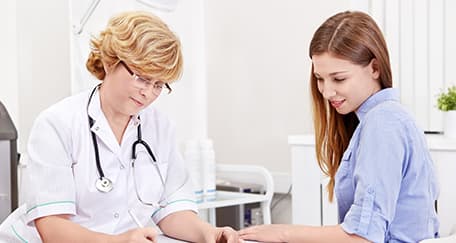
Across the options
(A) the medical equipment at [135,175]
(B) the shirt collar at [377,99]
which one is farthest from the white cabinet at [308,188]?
(B) the shirt collar at [377,99]

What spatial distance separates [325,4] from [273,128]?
0.57 m

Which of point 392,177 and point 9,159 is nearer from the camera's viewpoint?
point 392,177

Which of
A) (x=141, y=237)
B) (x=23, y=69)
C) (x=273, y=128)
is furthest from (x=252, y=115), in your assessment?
(x=141, y=237)

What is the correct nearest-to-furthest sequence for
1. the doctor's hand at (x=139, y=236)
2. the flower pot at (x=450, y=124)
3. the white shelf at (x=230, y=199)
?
the doctor's hand at (x=139, y=236), the flower pot at (x=450, y=124), the white shelf at (x=230, y=199)

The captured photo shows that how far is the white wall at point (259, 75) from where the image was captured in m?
2.64

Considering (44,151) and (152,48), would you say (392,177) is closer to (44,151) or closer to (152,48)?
(152,48)

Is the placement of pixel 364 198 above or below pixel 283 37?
below

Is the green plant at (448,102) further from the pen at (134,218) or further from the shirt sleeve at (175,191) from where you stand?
the pen at (134,218)

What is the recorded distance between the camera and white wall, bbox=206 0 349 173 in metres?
2.64

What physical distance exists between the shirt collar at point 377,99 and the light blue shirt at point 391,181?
34mm

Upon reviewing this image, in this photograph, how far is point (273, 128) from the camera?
108 inches

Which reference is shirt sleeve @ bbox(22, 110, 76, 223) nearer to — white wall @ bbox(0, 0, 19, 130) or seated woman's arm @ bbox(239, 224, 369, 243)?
seated woman's arm @ bbox(239, 224, 369, 243)

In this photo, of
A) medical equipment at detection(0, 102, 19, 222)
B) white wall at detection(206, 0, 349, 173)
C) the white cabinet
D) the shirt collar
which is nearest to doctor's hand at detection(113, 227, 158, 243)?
the shirt collar

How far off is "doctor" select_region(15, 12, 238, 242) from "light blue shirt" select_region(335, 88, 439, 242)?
0.29 metres
